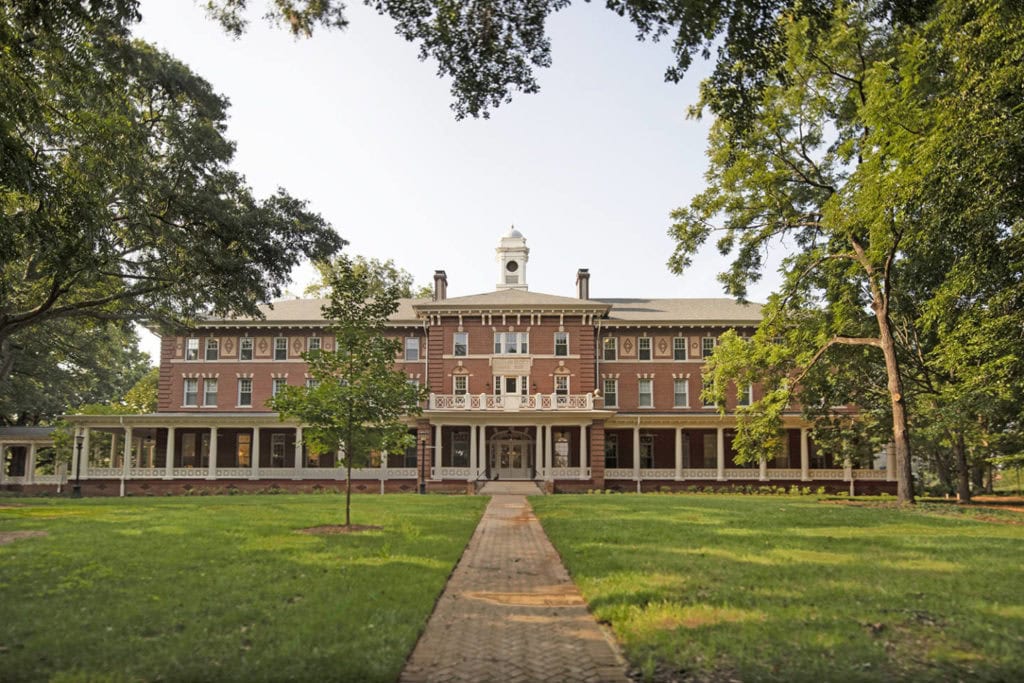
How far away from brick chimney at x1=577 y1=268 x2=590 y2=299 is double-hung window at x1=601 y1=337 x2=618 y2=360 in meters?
3.47

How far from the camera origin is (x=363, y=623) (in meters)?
6.80

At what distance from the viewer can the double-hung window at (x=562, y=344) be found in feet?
134

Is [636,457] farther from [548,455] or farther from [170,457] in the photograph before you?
[170,457]

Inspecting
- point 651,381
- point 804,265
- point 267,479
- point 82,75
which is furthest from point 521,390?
point 82,75

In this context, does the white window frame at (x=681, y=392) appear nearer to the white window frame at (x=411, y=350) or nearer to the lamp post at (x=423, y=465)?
the lamp post at (x=423, y=465)

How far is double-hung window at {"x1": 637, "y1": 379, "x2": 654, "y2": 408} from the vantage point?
139 feet

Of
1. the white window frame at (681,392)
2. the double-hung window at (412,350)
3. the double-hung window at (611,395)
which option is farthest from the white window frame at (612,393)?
the double-hung window at (412,350)

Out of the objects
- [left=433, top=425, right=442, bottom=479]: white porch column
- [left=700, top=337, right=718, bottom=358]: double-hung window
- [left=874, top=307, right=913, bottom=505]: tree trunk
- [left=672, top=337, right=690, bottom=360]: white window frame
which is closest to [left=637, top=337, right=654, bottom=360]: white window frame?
[left=672, top=337, right=690, bottom=360]: white window frame

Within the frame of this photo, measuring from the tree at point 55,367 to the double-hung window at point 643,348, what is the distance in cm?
2564

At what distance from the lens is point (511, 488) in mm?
35375

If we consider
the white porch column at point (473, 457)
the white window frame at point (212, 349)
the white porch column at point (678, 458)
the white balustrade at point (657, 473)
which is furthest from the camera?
the white window frame at point (212, 349)

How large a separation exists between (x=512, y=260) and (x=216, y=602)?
41519 millimetres

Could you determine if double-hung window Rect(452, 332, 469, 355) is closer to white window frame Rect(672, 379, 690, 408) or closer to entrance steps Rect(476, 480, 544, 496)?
entrance steps Rect(476, 480, 544, 496)

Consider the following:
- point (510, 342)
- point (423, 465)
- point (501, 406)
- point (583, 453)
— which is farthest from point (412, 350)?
point (583, 453)
